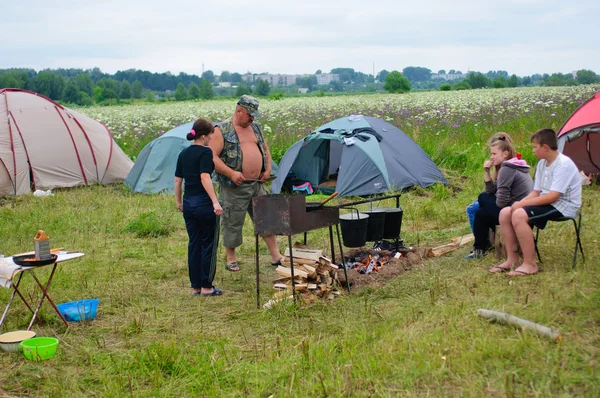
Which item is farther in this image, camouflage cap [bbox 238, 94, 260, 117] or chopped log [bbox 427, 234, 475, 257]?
chopped log [bbox 427, 234, 475, 257]

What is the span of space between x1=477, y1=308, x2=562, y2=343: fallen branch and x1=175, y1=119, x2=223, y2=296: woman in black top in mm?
2351

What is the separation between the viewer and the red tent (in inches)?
347

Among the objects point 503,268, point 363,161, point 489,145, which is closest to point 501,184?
point 489,145

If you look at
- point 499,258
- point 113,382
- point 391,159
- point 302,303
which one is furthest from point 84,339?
point 391,159

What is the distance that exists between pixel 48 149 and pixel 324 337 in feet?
28.8

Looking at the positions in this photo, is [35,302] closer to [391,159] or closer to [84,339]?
[84,339]

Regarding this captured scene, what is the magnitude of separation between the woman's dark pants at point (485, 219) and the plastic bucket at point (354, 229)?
1.05m

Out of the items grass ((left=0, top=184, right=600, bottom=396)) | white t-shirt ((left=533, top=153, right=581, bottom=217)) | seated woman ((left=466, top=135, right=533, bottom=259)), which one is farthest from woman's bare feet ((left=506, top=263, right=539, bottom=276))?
seated woman ((left=466, top=135, right=533, bottom=259))

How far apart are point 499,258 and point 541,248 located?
1.50ft

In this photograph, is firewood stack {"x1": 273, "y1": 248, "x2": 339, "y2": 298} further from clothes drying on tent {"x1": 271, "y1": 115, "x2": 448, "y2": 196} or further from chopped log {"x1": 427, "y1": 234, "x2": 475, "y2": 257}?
clothes drying on tent {"x1": 271, "y1": 115, "x2": 448, "y2": 196}

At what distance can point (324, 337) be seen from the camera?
4422mm

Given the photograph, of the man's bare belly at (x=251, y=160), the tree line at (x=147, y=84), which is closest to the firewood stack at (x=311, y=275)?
the man's bare belly at (x=251, y=160)

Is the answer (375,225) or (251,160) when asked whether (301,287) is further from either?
(251,160)

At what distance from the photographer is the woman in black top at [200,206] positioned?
18.3ft
